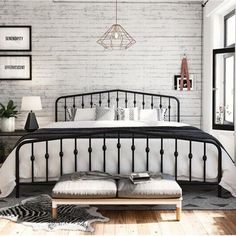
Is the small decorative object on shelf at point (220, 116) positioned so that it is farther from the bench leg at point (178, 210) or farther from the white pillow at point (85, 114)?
the bench leg at point (178, 210)

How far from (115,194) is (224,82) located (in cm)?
374

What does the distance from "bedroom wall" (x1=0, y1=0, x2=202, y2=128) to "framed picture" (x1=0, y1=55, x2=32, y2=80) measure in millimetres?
93

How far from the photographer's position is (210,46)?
738 cm

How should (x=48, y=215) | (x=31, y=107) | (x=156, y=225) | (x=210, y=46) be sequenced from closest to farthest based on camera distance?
(x=156, y=225)
(x=48, y=215)
(x=31, y=107)
(x=210, y=46)

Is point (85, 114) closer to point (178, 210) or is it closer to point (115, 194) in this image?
point (115, 194)

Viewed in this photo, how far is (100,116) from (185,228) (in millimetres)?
3388

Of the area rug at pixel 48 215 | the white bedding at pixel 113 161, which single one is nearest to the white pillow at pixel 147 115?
the white bedding at pixel 113 161

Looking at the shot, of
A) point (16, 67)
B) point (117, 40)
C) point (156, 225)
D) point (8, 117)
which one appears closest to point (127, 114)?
point (117, 40)

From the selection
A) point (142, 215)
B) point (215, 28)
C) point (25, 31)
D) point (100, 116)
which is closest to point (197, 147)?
point (142, 215)

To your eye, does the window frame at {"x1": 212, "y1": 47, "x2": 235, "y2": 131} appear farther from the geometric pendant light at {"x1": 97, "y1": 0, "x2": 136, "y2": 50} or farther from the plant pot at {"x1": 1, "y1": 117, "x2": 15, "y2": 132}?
the plant pot at {"x1": 1, "y1": 117, "x2": 15, "y2": 132}

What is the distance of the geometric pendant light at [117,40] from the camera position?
7.73 meters

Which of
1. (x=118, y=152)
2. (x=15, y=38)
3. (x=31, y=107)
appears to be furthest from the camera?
(x=15, y=38)

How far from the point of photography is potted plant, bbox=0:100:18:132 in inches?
292

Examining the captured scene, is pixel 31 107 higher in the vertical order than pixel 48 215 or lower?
higher
